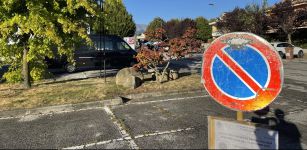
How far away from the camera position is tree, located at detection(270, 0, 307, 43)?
3069 cm

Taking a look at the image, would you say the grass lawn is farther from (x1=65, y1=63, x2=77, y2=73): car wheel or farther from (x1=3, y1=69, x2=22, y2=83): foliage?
(x1=65, y1=63, x2=77, y2=73): car wheel

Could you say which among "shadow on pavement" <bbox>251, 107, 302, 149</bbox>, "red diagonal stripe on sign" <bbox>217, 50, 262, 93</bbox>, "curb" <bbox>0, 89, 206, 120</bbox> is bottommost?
"shadow on pavement" <bbox>251, 107, 302, 149</bbox>

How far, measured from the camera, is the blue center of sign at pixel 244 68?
2918mm

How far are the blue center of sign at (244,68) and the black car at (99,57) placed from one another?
43.6 feet

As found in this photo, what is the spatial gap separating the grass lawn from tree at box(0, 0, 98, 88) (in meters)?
0.80

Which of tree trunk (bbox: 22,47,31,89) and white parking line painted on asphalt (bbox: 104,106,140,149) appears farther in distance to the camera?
tree trunk (bbox: 22,47,31,89)

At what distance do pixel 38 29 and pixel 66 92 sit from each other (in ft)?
6.56

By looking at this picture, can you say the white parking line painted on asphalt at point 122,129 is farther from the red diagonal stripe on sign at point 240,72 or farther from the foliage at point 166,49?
the foliage at point 166,49

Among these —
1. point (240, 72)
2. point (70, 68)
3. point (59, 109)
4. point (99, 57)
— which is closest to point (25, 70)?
point (59, 109)

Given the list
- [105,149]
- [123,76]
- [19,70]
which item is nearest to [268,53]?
[105,149]

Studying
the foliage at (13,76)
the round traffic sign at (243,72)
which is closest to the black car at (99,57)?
the foliage at (13,76)

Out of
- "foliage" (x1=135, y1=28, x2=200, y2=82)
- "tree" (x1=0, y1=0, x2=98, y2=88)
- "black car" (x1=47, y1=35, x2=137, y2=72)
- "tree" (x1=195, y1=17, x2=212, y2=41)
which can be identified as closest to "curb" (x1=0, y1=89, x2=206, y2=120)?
"tree" (x1=0, y1=0, x2=98, y2=88)

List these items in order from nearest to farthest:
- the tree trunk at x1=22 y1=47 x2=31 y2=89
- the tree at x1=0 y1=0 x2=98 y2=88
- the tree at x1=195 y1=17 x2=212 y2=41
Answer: the tree at x1=0 y1=0 x2=98 y2=88, the tree trunk at x1=22 y1=47 x2=31 y2=89, the tree at x1=195 y1=17 x2=212 y2=41

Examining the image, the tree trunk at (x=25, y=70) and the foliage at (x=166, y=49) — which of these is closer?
the tree trunk at (x=25, y=70)
